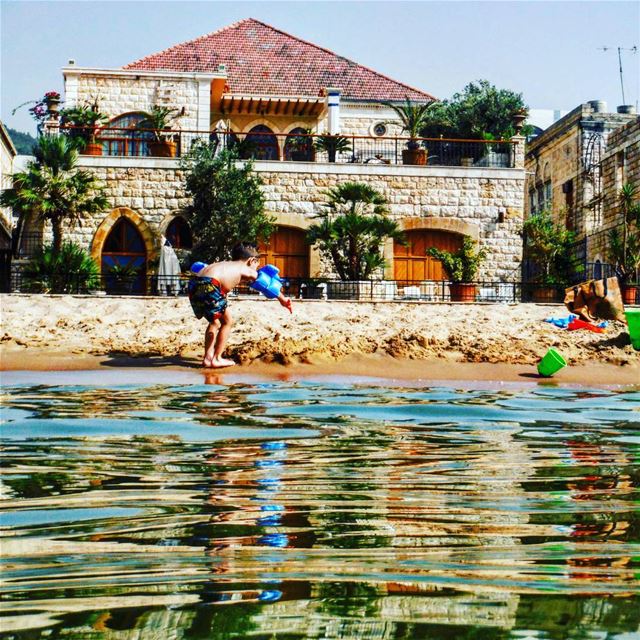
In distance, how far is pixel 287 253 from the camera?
88.7 ft

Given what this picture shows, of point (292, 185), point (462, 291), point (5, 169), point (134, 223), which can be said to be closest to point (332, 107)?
point (292, 185)

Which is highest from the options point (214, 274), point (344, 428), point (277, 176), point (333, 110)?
point (333, 110)

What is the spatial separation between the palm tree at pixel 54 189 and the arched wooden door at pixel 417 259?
8.10m

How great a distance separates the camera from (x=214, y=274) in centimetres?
1198

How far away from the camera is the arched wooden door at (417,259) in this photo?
27.0m

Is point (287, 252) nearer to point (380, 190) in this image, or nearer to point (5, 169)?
point (380, 190)

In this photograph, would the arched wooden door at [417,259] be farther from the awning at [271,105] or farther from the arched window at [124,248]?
the awning at [271,105]

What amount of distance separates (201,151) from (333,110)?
5975mm

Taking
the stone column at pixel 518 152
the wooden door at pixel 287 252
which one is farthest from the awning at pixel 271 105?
the stone column at pixel 518 152

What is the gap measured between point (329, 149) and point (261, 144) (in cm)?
261

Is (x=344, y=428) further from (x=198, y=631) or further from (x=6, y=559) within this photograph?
(x=198, y=631)

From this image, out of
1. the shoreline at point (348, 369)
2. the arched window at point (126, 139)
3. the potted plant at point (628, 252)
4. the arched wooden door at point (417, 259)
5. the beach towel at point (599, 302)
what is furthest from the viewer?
the arched window at point (126, 139)

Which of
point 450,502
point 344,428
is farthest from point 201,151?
point 450,502

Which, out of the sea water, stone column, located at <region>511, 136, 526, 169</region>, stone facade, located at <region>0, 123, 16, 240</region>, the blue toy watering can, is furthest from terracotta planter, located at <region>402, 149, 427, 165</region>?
the sea water
